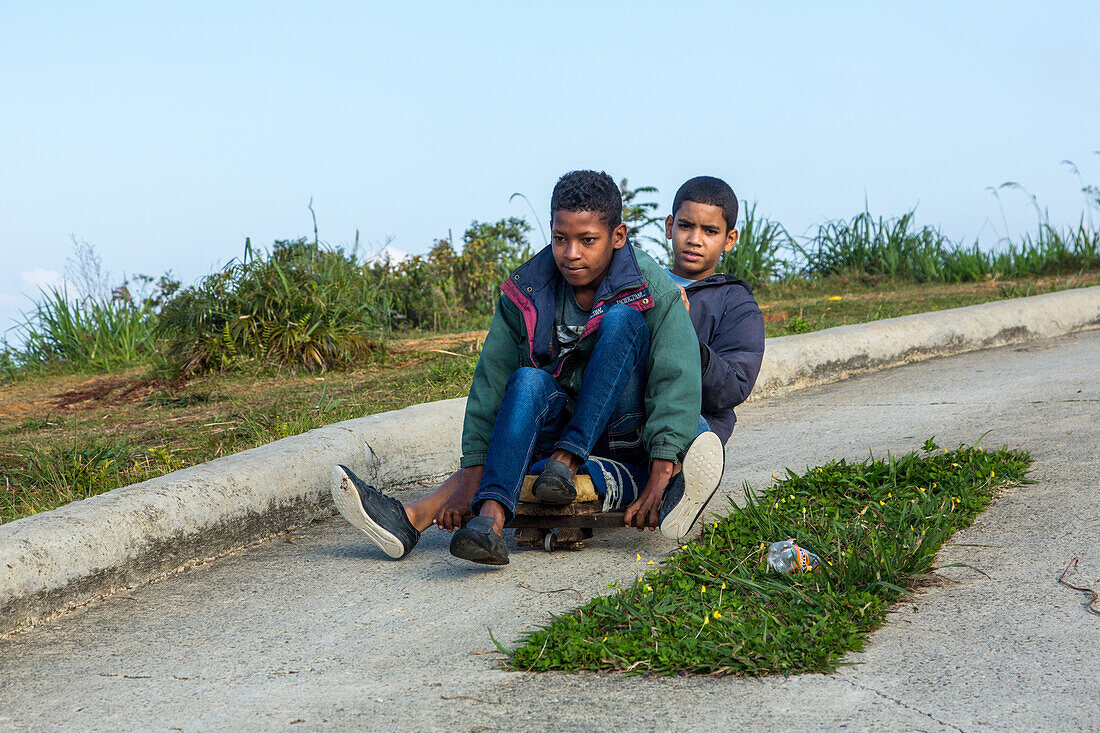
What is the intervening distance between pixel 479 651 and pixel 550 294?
120 centimetres

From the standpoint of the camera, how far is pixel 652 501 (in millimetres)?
3061

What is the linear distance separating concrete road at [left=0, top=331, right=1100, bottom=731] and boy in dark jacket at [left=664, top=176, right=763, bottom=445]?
543 mm

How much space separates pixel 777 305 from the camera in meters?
9.09

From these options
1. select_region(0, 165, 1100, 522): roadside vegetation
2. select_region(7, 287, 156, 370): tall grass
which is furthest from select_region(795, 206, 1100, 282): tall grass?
select_region(7, 287, 156, 370): tall grass

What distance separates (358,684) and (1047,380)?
465 centimetres

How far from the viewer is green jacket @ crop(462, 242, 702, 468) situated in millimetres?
3070

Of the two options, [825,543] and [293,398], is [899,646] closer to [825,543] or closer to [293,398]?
[825,543]

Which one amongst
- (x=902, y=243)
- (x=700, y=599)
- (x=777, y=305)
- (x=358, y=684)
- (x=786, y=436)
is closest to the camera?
(x=358, y=684)

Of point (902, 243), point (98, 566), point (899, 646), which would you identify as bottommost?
point (899, 646)

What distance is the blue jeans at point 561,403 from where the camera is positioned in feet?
9.79

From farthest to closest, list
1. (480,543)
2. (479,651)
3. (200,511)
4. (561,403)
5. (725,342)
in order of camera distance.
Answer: (725,342) → (200,511) → (561,403) → (480,543) → (479,651)

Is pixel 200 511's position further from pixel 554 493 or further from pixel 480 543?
pixel 554 493

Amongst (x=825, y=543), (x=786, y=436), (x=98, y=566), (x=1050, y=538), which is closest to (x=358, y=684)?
(x=98, y=566)

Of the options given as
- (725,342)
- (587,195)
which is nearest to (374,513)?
(587,195)
